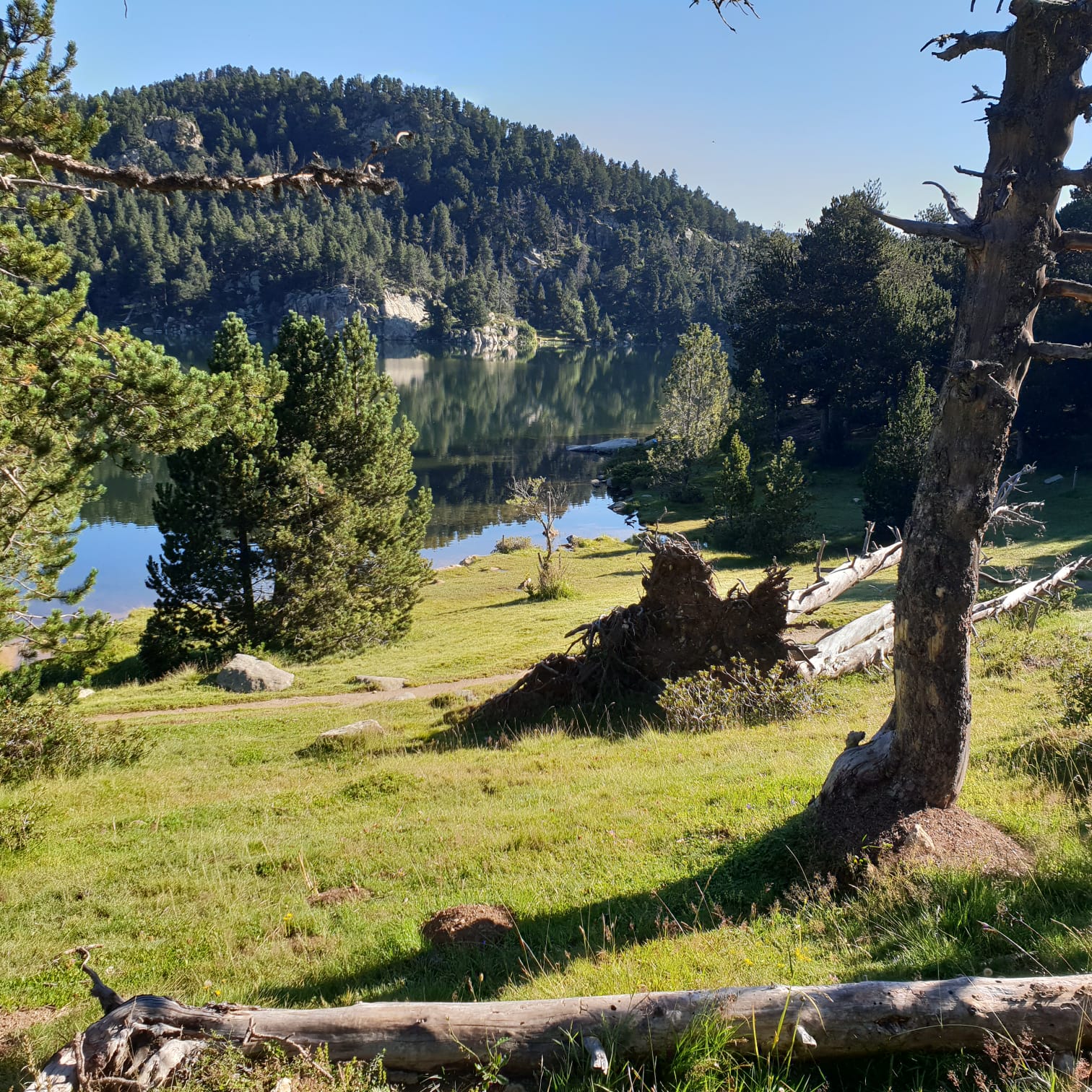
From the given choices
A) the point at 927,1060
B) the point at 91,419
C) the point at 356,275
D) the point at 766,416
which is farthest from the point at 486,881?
the point at 356,275

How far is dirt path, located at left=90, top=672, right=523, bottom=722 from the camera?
62.7 ft

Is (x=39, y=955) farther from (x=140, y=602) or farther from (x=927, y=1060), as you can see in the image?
(x=140, y=602)

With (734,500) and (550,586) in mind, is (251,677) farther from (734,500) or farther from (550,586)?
(734,500)

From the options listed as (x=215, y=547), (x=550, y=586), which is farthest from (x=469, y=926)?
(x=550, y=586)

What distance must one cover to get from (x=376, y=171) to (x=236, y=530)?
21.8 metres

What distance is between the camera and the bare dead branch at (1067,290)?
19.1ft

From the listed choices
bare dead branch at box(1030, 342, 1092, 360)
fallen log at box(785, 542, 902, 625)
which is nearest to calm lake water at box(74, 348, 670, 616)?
bare dead branch at box(1030, 342, 1092, 360)

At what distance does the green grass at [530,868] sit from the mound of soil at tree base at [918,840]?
0.23 metres

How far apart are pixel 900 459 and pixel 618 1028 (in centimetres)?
4109

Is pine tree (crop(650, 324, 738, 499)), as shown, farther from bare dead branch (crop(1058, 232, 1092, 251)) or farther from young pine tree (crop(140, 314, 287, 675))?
bare dead branch (crop(1058, 232, 1092, 251))

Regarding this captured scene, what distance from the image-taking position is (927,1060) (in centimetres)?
408

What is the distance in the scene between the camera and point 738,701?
13.1 m

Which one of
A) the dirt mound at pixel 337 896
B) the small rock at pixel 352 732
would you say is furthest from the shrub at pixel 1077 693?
the small rock at pixel 352 732

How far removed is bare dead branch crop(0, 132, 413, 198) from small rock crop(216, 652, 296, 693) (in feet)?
55.3
